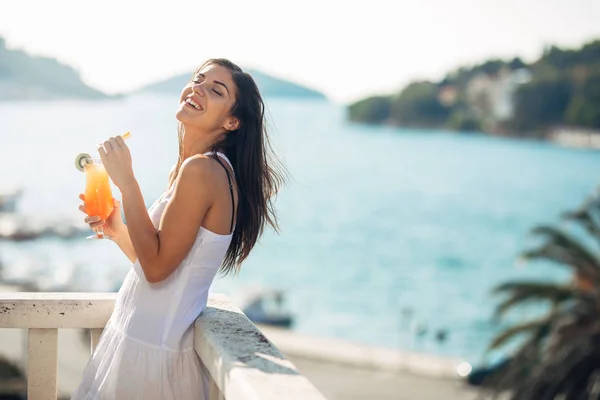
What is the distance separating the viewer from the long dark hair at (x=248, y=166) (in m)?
2.57

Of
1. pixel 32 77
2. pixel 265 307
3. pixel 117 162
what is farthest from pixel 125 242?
pixel 32 77

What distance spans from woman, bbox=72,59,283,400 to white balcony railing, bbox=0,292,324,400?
93 mm

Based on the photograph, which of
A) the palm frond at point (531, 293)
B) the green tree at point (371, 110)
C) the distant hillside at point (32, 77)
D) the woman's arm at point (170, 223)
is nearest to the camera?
the woman's arm at point (170, 223)

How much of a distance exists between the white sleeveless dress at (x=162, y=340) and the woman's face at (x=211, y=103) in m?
0.41

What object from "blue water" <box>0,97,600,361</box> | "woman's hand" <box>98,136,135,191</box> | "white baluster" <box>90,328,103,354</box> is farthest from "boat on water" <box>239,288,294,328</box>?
"woman's hand" <box>98,136,135,191</box>

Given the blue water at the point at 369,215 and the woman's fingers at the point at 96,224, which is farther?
the blue water at the point at 369,215

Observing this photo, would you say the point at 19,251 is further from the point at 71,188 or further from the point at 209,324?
the point at 209,324

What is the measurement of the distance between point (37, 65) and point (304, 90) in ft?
229

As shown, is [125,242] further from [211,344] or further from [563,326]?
[563,326]

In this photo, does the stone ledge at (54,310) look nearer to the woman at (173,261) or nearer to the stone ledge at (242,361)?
the woman at (173,261)

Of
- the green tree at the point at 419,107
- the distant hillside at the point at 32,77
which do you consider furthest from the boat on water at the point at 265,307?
the green tree at the point at 419,107

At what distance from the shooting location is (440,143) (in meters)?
139

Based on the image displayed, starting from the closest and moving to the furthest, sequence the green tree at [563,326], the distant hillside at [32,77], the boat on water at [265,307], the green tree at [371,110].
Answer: the green tree at [563,326] → the boat on water at [265,307] → the distant hillside at [32,77] → the green tree at [371,110]

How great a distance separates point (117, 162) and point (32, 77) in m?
80.7
